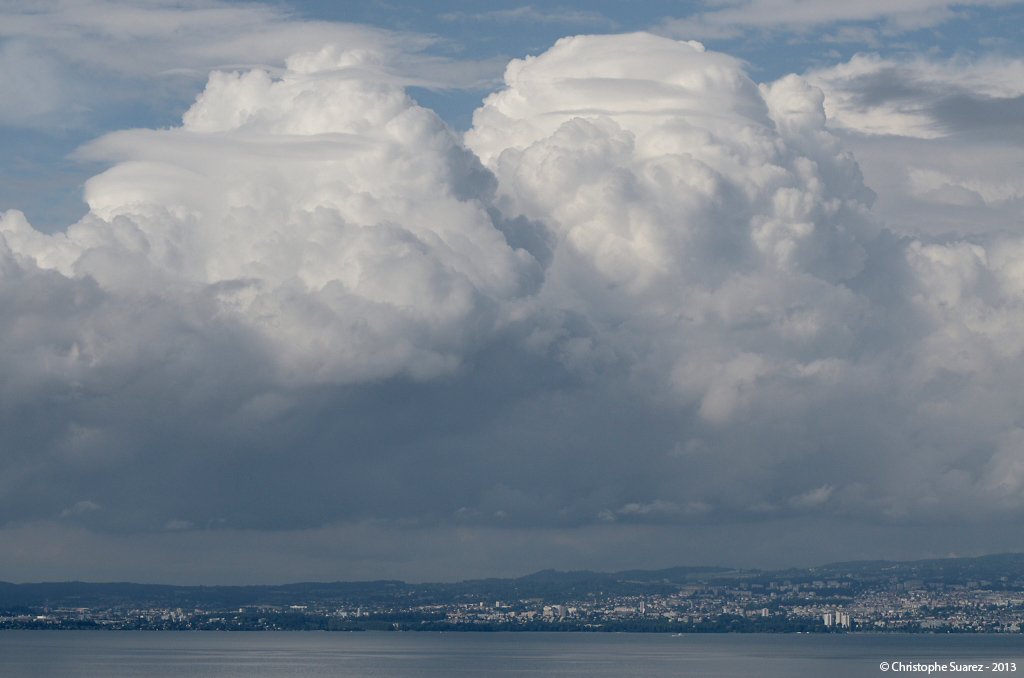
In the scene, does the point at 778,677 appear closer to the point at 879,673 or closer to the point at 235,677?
the point at 879,673

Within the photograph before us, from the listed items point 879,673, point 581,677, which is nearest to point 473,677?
point 581,677

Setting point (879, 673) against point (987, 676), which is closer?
point (987, 676)

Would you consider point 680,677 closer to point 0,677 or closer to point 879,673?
point 879,673

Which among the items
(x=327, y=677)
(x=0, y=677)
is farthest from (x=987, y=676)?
(x=0, y=677)

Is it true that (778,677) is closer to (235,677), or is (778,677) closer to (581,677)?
(581,677)

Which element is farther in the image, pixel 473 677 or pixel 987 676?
pixel 473 677

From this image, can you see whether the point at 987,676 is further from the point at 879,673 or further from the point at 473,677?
the point at 473,677

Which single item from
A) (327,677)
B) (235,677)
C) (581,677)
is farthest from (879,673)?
(235,677)
